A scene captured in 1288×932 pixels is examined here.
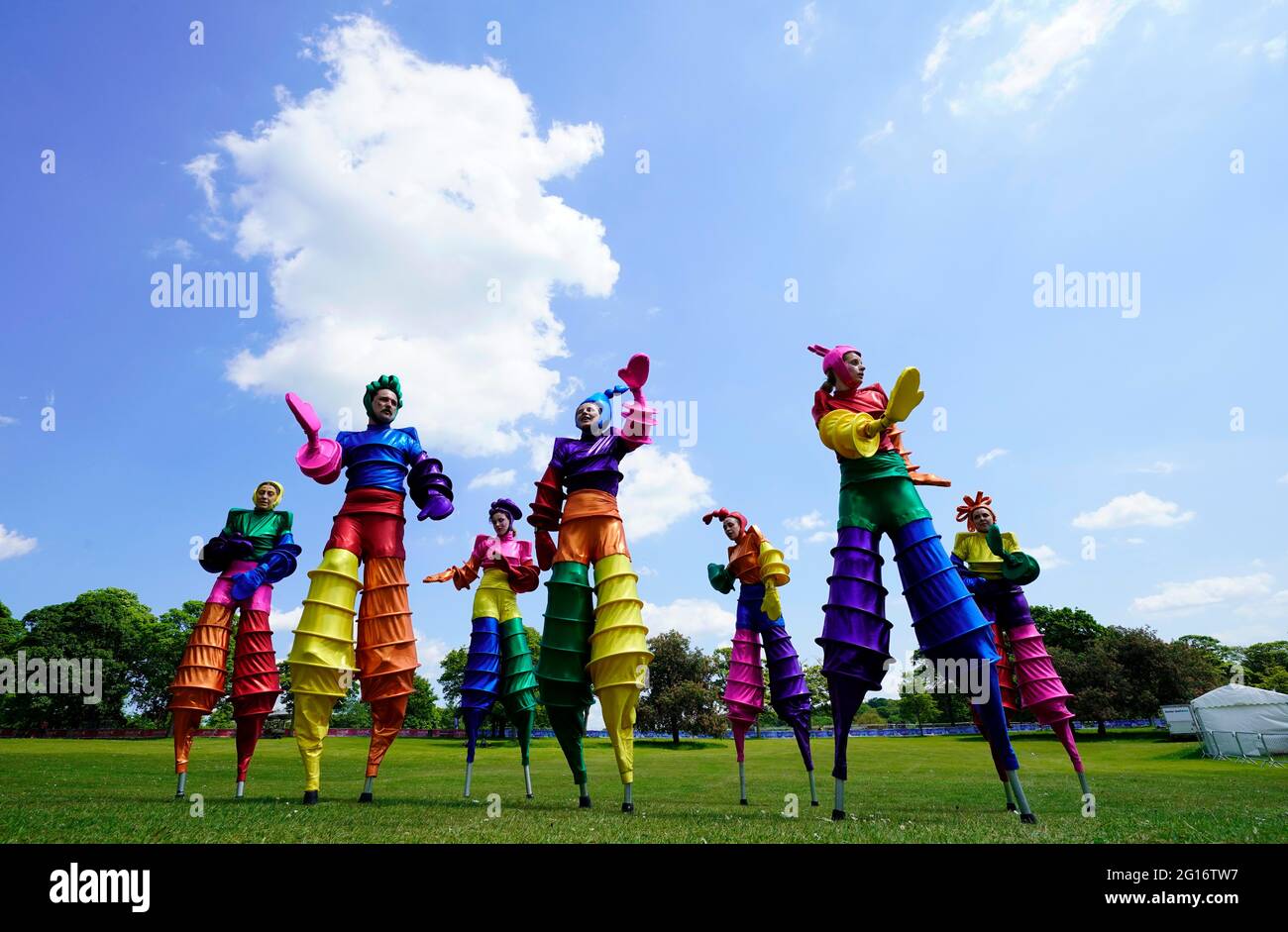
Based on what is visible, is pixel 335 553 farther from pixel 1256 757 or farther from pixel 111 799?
pixel 1256 757

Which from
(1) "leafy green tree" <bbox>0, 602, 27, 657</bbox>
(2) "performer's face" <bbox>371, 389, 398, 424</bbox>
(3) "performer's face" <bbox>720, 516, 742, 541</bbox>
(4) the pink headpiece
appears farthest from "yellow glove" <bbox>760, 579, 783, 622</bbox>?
(1) "leafy green tree" <bbox>0, 602, 27, 657</bbox>

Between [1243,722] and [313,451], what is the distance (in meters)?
32.0

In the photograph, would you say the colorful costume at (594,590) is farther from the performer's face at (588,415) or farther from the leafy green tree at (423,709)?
the leafy green tree at (423,709)

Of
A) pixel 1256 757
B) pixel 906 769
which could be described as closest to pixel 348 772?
pixel 906 769

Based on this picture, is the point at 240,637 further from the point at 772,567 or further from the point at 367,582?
the point at 772,567

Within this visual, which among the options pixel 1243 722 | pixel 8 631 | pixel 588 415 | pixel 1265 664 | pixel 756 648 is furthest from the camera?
pixel 1265 664

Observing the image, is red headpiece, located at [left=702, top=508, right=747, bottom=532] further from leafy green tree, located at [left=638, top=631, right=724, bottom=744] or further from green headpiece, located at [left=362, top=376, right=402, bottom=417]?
leafy green tree, located at [left=638, top=631, right=724, bottom=744]

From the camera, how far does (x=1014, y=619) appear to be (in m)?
8.80

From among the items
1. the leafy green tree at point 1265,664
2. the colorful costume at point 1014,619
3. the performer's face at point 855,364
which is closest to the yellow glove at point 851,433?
the performer's face at point 855,364

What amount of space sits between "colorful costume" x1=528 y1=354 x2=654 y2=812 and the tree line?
92.2 feet

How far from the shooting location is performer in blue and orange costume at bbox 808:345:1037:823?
677cm

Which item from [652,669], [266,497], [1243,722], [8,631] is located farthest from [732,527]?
[8,631]

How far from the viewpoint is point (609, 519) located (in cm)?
820

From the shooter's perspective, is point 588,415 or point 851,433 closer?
point 851,433
